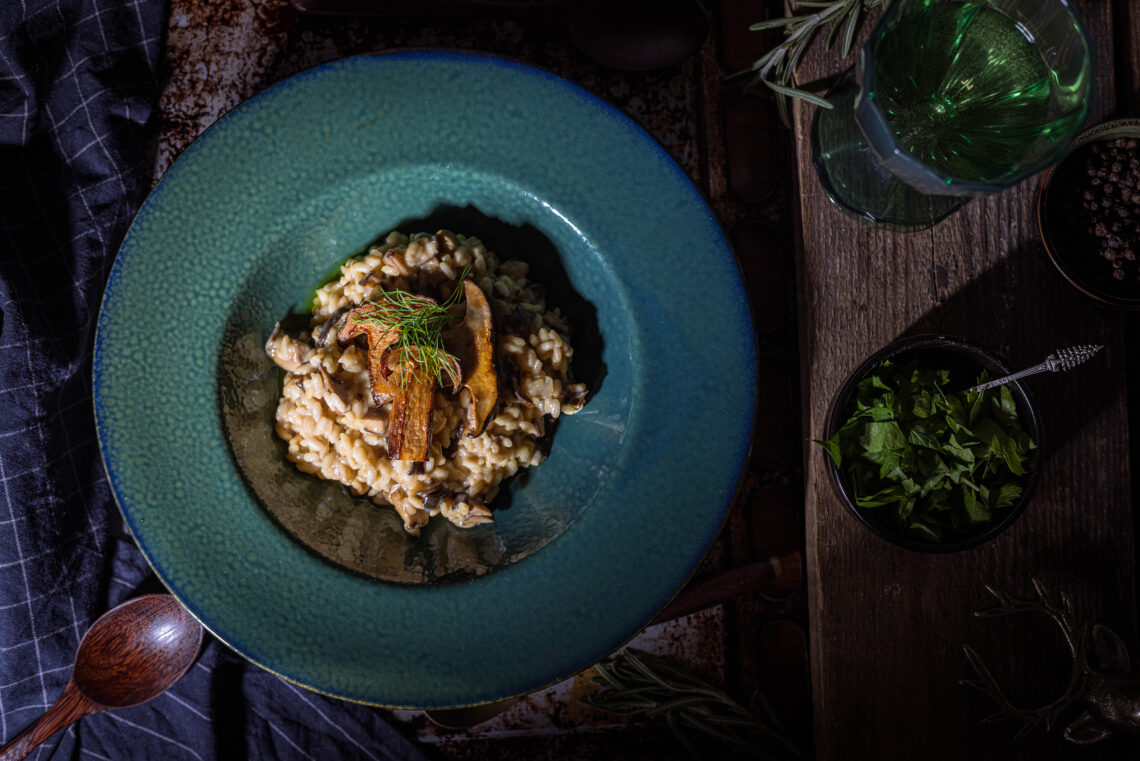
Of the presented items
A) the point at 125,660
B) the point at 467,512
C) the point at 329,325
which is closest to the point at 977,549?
the point at 467,512

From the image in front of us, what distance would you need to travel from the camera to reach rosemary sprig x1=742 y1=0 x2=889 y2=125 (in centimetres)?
183

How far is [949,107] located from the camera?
6.34 ft

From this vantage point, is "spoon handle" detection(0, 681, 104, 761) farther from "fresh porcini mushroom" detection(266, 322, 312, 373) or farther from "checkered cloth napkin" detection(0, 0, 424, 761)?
"fresh porcini mushroom" detection(266, 322, 312, 373)

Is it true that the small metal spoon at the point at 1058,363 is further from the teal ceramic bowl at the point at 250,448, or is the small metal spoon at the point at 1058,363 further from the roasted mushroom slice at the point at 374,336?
the roasted mushroom slice at the point at 374,336

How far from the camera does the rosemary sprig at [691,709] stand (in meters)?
2.14

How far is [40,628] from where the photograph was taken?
2.17m

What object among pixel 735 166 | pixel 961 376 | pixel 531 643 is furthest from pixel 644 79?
pixel 531 643

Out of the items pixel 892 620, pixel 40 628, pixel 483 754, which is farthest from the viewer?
pixel 483 754

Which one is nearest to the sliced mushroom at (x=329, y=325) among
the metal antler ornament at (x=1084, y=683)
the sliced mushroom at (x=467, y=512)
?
the sliced mushroom at (x=467, y=512)

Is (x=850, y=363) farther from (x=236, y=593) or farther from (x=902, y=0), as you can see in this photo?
(x=236, y=593)

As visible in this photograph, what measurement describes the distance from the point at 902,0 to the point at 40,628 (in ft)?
9.16

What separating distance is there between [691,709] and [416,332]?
4.37ft

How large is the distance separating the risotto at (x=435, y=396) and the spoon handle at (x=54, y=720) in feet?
3.15

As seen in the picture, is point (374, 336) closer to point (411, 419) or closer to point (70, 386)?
point (411, 419)
